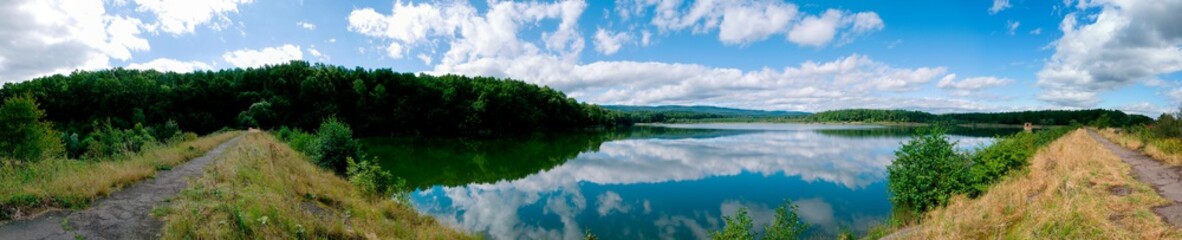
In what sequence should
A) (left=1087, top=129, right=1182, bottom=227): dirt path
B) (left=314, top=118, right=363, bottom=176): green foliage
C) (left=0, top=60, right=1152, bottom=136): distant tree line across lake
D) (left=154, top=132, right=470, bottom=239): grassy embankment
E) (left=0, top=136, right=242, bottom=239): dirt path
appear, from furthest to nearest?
1. (left=0, top=60, right=1152, bottom=136): distant tree line across lake
2. (left=314, top=118, right=363, bottom=176): green foliage
3. (left=1087, top=129, right=1182, bottom=227): dirt path
4. (left=154, top=132, right=470, bottom=239): grassy embankment
5. (left=0, top=136, right=242, bottom=239): dirt path

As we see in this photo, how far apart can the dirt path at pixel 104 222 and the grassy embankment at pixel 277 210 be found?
319mm

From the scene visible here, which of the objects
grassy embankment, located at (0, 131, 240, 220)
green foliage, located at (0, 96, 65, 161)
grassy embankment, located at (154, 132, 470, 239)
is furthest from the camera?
green foliage, located at (0, 96, 65, 161)

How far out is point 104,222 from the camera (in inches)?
285

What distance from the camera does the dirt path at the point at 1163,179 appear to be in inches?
337

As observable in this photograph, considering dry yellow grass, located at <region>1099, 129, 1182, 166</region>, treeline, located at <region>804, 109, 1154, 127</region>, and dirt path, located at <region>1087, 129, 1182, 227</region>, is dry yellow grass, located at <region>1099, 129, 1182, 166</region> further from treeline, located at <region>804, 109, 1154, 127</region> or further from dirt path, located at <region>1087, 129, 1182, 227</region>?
treeline, located at <region>804, 109, 1154, 127</region>

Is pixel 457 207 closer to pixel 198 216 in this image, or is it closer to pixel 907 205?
pixel 198 216

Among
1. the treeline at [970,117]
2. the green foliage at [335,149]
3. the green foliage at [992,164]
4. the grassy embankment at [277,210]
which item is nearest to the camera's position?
the grassy embankment at [277,210]

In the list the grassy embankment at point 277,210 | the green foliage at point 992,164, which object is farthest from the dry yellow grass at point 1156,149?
the grassy embankment at point 277,210

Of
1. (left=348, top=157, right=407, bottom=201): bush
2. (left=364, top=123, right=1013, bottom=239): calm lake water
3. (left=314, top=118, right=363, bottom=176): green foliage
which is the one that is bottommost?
(left=364, top=123, right=1013, bottom=239): calm lake water

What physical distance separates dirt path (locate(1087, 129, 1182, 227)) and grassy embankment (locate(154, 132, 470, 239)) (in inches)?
536

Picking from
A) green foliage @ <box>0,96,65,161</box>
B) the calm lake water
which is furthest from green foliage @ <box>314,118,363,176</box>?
green foliage @ <box>0,96,65,161</box>

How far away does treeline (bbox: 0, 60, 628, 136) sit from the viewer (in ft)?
175

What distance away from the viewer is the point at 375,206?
12656mm

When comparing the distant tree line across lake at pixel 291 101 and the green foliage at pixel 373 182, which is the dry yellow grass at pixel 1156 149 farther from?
the distant tree line across lake at pixel 291 101
